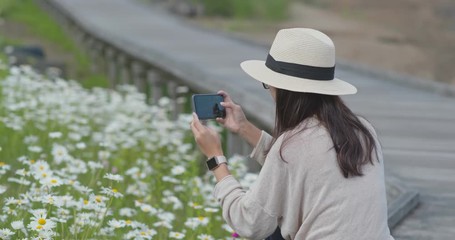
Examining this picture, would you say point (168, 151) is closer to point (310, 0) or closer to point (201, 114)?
point (201, 114)

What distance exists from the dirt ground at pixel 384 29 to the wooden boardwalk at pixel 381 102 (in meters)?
7.96

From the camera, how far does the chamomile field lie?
168 inches

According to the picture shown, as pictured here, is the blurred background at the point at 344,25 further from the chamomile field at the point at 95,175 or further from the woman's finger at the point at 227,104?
the woman's finger at the point at 227,104

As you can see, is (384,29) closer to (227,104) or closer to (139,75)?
(139,75)

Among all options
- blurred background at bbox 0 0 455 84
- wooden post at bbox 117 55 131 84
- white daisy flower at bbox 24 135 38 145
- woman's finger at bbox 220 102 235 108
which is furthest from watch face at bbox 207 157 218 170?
blurred background at bbox 0 0 455 84

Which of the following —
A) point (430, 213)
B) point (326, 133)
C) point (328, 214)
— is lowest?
point (430, 213)

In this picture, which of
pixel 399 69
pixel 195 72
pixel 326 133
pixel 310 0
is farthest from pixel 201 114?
pixel 310 0

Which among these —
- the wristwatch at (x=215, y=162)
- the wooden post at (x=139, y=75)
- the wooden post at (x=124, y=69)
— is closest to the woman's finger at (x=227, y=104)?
the wristwatch at (x=215, y=162)

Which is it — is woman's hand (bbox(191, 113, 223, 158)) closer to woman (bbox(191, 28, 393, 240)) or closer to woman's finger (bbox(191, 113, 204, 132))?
woman's finger (bbox(191, 113, 204, 132))

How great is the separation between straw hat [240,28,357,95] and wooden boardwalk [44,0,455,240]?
4.04 ft

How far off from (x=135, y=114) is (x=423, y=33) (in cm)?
2752

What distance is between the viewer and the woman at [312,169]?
11.2 ft

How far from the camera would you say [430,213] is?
489 cm

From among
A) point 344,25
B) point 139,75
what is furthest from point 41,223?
point 344,25
